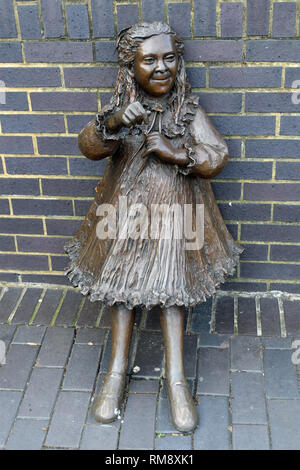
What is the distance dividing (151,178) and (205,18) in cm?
89

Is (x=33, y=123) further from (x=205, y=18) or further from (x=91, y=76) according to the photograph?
(x=205, y=18)

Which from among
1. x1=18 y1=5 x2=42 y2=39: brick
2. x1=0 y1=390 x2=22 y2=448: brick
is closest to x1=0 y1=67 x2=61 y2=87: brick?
x1=18 y1=5 x2=42 y2=39: brick

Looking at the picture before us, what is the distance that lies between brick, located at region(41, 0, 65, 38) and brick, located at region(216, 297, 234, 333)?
1.79 meters

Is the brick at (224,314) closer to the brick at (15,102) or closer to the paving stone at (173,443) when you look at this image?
the paving stone at (173,443)

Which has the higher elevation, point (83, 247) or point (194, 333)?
point (83, 247)

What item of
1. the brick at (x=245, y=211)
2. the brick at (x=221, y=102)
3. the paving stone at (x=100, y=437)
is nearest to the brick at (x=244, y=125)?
the brick at (x=221, y=102)

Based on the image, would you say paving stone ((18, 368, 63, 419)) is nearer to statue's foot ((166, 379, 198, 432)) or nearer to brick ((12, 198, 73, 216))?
statue's foot ((166, 379, 198, 432))

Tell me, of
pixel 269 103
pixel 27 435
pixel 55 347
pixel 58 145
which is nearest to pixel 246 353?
pixel 55 347

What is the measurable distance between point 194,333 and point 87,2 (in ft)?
6.15

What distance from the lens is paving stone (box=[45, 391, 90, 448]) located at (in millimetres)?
2768

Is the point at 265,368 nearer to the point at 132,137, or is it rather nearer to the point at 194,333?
the point at 194,333

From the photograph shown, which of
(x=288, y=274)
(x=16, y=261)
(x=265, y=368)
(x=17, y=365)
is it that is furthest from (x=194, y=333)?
(x=16, y=261)

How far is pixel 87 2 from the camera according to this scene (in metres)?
3.15
